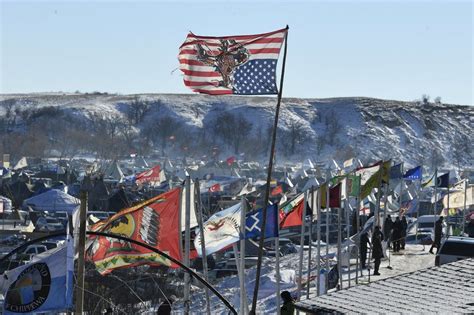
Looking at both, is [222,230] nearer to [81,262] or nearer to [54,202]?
[81,262]

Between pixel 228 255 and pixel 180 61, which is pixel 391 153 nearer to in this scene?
pixel 228 255

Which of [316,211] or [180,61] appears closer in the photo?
[180,61]

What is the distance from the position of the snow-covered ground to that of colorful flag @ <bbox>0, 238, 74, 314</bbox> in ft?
37.3

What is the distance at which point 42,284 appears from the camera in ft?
59.3

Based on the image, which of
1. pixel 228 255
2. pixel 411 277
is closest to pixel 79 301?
pixel 411 277

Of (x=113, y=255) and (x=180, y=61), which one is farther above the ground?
(x=180, y=61)

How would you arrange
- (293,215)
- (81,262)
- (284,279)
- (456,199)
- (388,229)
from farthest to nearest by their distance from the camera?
(456,199) → (388,229) → (284,279) → (293,215) → (81,262)

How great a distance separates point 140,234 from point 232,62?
3215 mm

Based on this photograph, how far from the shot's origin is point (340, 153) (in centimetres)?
18988

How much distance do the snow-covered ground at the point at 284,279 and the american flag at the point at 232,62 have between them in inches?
386

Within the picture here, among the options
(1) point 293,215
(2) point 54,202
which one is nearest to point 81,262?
(1) point 293,215

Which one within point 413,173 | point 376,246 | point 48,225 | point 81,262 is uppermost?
point 81,262

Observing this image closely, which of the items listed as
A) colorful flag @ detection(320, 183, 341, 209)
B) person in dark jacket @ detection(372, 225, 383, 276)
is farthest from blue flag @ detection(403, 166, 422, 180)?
colorful flag @ detection(320, 183, 341, 209)

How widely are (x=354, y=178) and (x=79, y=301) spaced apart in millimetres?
16102
